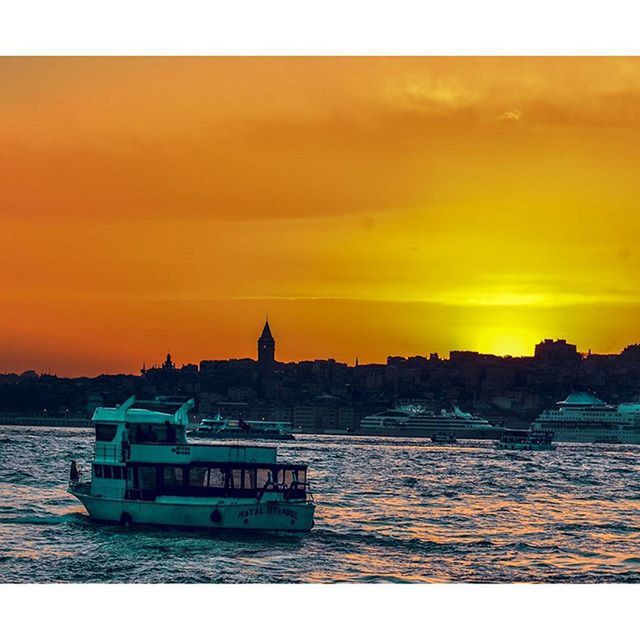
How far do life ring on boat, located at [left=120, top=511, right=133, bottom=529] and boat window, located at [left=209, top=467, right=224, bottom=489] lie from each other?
5.64 feet

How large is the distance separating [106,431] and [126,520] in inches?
80.1

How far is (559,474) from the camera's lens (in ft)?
193

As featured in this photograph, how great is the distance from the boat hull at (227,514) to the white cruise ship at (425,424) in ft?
361

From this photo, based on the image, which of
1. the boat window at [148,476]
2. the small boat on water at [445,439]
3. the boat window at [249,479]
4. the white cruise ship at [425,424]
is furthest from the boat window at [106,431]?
the white cruise ship at [425,424]

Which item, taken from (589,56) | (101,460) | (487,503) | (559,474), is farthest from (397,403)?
(589,56)

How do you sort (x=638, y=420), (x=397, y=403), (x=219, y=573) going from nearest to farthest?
1. (x=219, y=573)
2. (x=638, y=420)
3. (x=397, y=403)

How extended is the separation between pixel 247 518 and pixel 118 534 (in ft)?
8.01

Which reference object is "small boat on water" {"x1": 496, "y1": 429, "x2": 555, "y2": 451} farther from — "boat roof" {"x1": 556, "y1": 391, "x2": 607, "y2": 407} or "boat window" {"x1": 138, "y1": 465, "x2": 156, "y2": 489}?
"boat window" {"x1": 138, "y1": 465, "x2": 156, "y2": 489}

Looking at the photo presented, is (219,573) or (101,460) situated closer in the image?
(219,573)

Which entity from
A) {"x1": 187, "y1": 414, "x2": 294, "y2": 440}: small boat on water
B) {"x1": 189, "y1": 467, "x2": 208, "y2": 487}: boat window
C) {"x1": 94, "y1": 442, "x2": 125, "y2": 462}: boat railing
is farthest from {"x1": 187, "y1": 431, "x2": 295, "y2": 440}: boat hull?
{"x1": 189, "y1": 467, "x2": 208, "y2": 487}: boat window

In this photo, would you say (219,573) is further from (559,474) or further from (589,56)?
(559,474)

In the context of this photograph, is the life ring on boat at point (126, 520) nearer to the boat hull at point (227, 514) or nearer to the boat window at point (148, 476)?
the boat hull at point (227, 514)

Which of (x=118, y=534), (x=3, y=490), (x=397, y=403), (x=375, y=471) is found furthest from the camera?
(x=397, y=403)

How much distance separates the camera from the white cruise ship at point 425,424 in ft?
472
